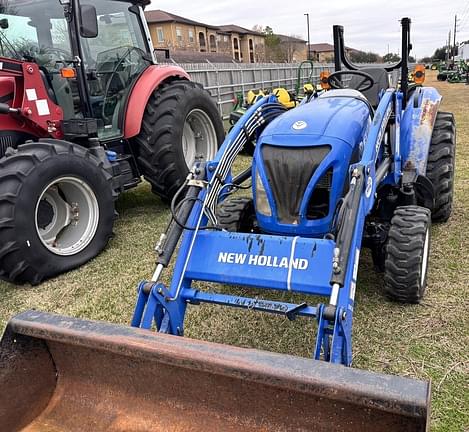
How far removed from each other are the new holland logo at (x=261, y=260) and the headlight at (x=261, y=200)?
0.46 meters

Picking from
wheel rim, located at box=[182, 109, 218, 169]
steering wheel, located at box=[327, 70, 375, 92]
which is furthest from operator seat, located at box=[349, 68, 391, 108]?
wheel rim, located at box=[182, 109, 218, 169]

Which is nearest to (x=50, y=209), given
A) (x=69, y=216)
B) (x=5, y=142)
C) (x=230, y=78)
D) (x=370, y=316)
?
(x=69, y=216)

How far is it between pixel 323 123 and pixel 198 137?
3182mm

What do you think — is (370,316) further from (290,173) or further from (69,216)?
(69,216)

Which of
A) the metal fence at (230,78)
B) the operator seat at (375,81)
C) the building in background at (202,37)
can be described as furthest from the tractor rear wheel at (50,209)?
the building in background at (202,37)

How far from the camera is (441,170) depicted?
13.7ft

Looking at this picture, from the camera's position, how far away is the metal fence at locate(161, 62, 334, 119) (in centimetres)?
1339

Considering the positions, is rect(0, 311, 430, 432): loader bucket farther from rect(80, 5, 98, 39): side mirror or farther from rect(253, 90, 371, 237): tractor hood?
rect(80, 5, 98, 39): side mirror

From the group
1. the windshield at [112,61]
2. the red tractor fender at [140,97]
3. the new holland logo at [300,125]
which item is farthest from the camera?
the red tractor fender at [140,97]

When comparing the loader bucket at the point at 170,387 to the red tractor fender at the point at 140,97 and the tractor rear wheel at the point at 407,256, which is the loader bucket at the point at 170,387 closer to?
the tractor rear wheel at the point at 407,256

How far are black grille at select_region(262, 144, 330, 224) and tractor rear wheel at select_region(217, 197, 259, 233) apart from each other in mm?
546

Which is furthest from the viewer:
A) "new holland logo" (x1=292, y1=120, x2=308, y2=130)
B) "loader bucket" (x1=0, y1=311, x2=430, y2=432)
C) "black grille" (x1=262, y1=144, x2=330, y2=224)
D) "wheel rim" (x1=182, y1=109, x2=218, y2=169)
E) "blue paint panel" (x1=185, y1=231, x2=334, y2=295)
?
"wheel rim" (x1=182, y1=109, x2=218, y2=169)

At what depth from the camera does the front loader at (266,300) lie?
173 centimetres

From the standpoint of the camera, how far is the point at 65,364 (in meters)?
2.23
